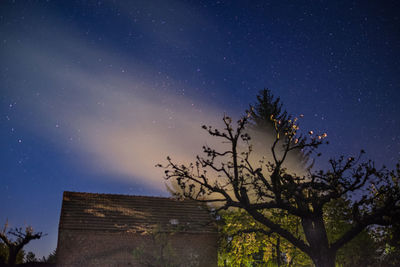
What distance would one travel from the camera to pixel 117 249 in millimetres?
23328

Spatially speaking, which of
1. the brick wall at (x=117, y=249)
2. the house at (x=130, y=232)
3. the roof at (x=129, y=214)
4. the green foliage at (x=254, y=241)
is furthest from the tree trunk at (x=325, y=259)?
the brick wall at (x=117, y=249)

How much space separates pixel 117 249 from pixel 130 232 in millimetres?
1516

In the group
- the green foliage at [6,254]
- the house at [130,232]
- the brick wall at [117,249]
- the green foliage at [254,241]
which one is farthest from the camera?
the green foliage at [6,254]

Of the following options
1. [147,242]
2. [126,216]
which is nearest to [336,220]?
[147,242]

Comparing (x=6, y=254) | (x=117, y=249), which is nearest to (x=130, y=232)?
(x=117, y=249)

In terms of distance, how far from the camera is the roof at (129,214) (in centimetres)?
2384

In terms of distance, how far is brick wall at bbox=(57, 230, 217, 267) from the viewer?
74.0ft

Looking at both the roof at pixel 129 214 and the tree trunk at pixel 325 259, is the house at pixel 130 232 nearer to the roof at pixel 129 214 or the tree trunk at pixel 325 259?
the roof at pixel 129 214

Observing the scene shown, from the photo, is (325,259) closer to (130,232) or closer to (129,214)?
(130,232)

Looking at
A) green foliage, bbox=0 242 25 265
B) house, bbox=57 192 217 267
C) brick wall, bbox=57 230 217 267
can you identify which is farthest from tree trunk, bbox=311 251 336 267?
green foliage, bbox=0 242 25 265

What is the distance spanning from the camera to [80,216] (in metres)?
24.2

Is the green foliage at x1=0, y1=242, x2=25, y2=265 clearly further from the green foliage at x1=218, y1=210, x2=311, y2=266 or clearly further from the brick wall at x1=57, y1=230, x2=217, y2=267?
the green foliage at x1=218, y1=210, x2=311, y2=266

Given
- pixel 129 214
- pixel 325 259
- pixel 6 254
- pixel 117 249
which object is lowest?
pixel 6 254

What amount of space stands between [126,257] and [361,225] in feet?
54.9
